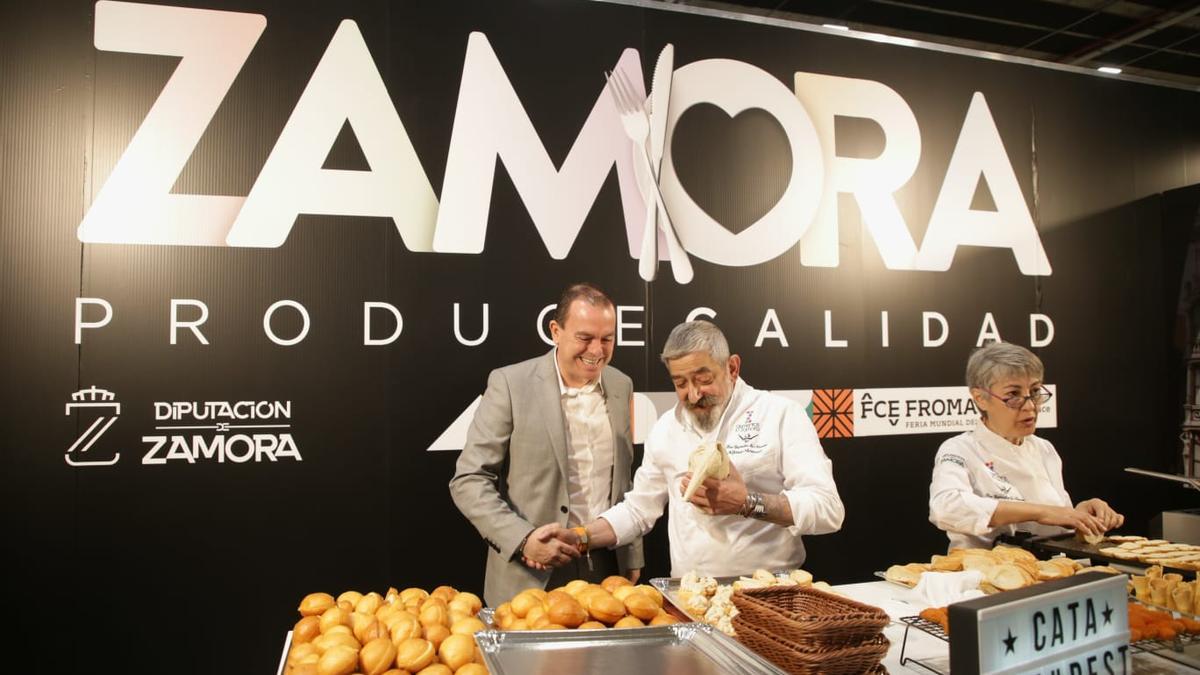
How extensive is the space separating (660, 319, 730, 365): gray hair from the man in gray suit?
1.70 ft

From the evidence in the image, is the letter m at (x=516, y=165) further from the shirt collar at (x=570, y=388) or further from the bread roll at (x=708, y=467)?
the bread roll at (x=708, y=467)

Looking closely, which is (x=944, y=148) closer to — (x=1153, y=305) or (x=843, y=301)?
(x=843, y=301)

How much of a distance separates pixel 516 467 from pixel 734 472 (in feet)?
3.20

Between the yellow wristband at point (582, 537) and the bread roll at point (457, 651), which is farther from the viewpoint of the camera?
the yellow wristband at point (582, 537)

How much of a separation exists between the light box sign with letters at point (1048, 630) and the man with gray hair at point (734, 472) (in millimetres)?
1422

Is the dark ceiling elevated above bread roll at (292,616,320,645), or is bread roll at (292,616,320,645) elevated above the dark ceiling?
the dark ceiling

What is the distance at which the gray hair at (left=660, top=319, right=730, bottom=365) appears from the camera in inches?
117

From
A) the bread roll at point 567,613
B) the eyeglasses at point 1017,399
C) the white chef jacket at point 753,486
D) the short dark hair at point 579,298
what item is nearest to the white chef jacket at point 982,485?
the eyeglasses at point 1017,399

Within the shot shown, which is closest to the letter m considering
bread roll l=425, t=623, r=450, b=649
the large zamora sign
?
the large zamora sign

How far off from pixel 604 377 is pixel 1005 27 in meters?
5.69

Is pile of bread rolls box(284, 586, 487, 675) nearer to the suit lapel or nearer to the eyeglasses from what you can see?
the suit lapel

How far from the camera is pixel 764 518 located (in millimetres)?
2758

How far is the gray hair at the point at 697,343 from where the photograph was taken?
298cm

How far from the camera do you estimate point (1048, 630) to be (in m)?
1.21
